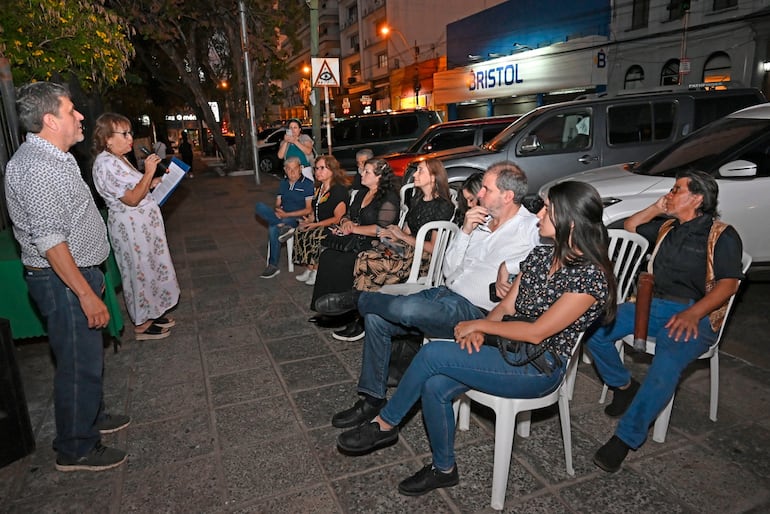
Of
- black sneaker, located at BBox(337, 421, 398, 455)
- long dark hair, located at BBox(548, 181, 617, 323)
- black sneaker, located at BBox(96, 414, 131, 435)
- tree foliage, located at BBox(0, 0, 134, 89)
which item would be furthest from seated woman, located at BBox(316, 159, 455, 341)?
tree foliage, located at BBox(0, 0, 134, 89)

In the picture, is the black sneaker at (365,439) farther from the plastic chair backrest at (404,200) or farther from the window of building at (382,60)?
the window of building at (382,60)

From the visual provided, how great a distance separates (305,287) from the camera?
589 cm

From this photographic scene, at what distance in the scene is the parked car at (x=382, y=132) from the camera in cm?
1511

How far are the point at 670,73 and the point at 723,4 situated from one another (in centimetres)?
264

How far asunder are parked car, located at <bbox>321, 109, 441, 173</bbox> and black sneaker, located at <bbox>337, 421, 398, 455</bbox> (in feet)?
41.6

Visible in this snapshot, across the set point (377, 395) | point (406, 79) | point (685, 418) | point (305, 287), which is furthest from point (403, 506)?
point (406, 79)

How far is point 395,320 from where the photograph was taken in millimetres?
2994

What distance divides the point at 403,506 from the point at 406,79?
34.5 meters

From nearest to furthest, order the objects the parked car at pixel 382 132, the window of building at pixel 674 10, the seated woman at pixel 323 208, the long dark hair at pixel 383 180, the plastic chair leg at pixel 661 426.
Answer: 1. the plastic chair leg at pixel 661 426
2. the long dark hair at pixel 383 180
3. the seated woman at pixel 323 208
4. the parked car at pixel 382 132
5. the window of building at pixel 674 10

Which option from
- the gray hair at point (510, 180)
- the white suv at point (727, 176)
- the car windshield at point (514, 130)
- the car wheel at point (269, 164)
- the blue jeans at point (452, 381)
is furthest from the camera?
the car wheel at point (269, 164)

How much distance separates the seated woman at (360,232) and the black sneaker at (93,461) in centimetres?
194

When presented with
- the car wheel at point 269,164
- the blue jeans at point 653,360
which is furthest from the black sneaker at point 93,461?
the car wheel at point 269,164

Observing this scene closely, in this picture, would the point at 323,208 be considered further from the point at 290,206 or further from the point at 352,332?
the point at 352,332

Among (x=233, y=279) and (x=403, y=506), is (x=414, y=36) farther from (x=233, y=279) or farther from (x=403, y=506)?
(x=403, y=506)
